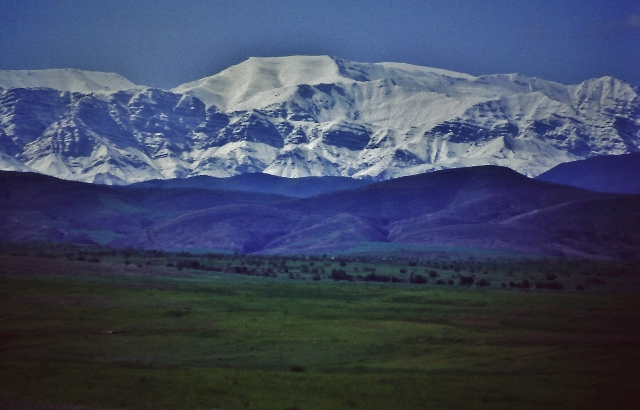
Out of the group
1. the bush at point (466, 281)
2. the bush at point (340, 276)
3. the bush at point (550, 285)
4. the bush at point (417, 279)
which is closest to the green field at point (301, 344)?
the bush at point (550, 285)

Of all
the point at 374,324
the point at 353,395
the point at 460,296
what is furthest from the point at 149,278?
the point at 353,395

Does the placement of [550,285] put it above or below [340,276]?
above

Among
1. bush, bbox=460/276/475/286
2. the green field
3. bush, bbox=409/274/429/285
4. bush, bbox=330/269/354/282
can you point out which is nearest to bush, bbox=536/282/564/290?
the green field

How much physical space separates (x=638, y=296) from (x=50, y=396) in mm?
85448

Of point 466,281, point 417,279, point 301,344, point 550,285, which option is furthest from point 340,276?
point 301,344

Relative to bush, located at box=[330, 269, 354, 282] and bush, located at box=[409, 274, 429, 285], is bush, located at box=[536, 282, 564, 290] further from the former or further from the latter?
bush, located at box=[330, 269, 354, 282]

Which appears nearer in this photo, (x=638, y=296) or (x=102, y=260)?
(x=638, y=296)

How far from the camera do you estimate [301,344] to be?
8244cm

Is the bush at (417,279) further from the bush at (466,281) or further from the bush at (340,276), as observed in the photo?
the bush at (340,276)

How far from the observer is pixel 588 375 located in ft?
228

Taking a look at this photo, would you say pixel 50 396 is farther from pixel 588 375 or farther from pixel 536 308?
pixel 536 308

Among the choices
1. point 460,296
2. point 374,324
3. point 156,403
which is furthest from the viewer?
point 460,296

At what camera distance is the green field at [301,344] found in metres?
62.2

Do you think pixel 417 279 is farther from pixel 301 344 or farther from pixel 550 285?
pixel 301 344
